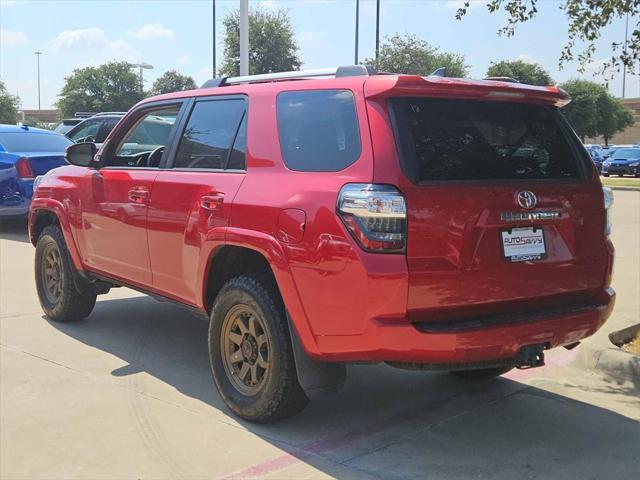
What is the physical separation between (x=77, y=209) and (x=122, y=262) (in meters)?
0.81

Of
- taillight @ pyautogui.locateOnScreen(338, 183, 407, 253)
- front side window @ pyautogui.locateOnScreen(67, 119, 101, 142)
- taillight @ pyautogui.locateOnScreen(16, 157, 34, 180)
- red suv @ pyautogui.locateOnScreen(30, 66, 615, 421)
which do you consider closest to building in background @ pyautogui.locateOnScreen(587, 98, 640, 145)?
front side window @ pyautogui.locateOnScreen(67, 119, 101, 142)

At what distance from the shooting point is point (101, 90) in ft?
207

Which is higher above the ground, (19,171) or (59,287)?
(19,171)

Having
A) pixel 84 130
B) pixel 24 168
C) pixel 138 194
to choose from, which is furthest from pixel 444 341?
pixel 84 130

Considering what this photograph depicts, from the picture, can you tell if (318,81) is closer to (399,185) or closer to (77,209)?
(399,185)

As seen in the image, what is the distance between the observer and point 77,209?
578cm

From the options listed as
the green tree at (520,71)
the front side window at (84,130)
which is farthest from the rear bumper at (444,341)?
the green tree at (520,71)

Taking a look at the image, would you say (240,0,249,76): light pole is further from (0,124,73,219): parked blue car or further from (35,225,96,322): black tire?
(35,225,96,322): black tire

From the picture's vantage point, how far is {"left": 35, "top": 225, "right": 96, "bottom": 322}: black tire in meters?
6.07

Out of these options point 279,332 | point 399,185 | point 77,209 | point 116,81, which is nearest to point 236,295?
point 279,332

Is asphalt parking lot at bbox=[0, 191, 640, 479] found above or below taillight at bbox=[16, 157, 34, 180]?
below

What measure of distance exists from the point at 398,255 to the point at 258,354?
118cm

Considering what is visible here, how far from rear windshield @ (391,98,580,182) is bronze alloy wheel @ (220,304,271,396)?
1.28 meters

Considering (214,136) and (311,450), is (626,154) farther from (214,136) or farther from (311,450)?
(311,450)
